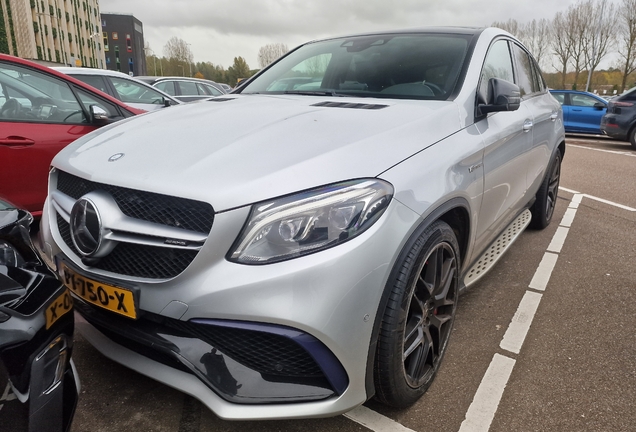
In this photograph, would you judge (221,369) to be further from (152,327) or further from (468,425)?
(468,425)

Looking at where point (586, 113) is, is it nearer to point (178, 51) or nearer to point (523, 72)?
point (523, 72)

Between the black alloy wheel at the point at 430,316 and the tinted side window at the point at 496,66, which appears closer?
the black alloy wheel at the point at 430,316

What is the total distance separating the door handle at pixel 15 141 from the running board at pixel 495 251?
304 centimetres

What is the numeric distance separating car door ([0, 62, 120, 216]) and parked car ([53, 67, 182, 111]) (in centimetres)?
212

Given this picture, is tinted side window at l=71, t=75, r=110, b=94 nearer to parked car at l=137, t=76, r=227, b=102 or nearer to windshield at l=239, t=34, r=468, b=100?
windshield at l=239, t=34, r=468, b=100

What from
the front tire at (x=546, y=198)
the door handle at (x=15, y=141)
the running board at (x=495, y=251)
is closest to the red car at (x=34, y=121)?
the door handle at (x=15, y=141)

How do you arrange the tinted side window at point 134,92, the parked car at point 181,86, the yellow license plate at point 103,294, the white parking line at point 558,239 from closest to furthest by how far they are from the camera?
the yellow license plate at point 103,294, the white parking line at point 558,239, the tinted side window at point 134,92, the parked car at point 181,86

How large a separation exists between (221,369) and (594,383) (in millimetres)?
1749

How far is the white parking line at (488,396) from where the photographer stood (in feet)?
6.25

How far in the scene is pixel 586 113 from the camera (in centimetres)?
1377

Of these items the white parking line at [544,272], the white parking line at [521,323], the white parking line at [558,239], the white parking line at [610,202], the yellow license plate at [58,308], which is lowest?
the white parking line at [610,202]

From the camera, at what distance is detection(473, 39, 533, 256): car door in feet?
8.11

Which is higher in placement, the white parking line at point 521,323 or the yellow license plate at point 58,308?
the yellow license plate at point 58,308

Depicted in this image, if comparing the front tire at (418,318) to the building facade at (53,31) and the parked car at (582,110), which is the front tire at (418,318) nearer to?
the parked car at (582,110)
